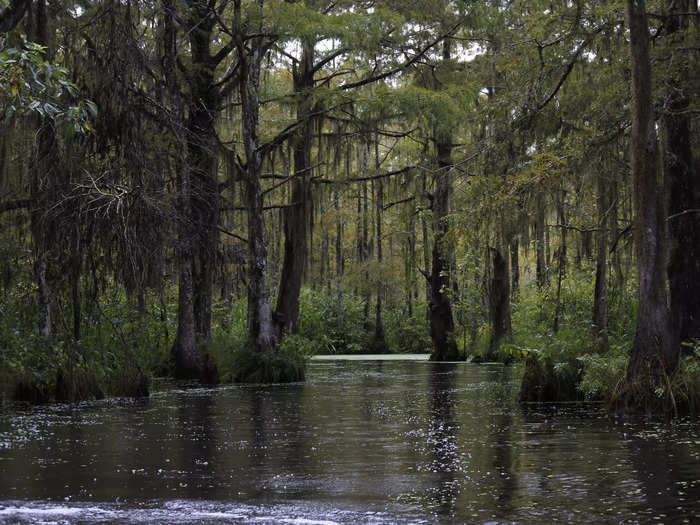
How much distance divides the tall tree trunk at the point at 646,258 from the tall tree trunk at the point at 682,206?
68.5 inches

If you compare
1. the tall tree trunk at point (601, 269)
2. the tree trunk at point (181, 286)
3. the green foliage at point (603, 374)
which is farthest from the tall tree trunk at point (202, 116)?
the green foliage at point (603, 374)

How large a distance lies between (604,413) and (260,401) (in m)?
5.29

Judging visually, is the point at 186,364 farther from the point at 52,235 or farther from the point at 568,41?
the point at 568,41

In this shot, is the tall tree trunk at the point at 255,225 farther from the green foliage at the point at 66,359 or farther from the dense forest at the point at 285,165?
the green foliage at the point at 66,359

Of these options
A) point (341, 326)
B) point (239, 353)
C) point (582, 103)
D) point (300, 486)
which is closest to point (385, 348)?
point (341, 326)

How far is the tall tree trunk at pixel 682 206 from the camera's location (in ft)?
43.2

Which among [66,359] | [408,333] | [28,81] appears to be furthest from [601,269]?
[408,333]

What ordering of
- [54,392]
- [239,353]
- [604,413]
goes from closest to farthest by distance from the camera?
[604,413] < [54,392] < [239,353]

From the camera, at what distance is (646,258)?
11.2 metres

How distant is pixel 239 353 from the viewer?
744 inches

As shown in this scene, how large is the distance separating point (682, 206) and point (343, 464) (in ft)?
25.4

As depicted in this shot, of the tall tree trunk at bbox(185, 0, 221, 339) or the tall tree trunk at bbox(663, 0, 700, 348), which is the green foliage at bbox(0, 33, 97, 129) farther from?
the tall tree trunk at bbox(663, 0, 700, 348)

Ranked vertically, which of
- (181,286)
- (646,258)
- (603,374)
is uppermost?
(181,286)

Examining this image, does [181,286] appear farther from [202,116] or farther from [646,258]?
[646,258]
